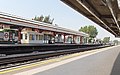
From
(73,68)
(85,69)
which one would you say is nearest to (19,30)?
(73,68)

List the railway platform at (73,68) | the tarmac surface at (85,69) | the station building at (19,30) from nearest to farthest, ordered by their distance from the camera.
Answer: the railway platform at (73,68) → the tarmac surface at (85,69) → the station building at (19,30)

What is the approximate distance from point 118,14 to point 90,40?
89.7 meters

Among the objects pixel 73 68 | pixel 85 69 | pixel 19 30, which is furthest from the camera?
pixel 19 30

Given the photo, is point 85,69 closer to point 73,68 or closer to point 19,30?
point 73,68

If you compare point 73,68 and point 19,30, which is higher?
point 19,30

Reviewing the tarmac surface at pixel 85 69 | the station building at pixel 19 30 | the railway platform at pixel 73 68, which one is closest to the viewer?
the railway platform at pixel 73 68

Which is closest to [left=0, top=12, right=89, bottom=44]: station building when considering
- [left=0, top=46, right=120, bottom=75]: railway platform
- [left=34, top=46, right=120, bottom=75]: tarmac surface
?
[left=0, top=46, right=120, bottom=75]: railway platform

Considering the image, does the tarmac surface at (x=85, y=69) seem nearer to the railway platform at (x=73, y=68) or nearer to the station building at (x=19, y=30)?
the railway platform at (x=73, y=68)

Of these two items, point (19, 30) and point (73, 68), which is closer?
point (73, 68)

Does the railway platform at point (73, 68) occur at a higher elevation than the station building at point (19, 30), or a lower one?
lower

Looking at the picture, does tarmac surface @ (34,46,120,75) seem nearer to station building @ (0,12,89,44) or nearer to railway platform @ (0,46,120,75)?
railway platform @ (0,46,120,75)

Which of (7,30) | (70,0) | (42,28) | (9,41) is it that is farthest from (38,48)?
→ (42,28)

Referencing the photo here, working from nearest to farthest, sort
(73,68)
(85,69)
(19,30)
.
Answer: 1. (85,69)
2. (73,68)
3. (19,30)

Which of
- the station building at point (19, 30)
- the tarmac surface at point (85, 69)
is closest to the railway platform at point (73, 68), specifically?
the tarmac surface at point (85, 69)
